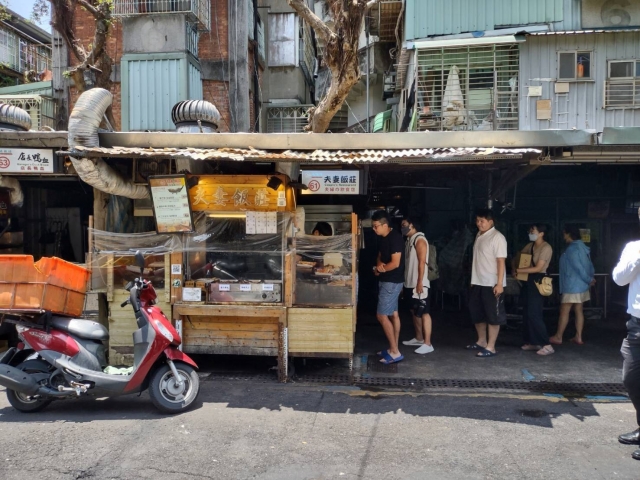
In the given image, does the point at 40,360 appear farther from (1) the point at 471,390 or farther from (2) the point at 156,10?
(2) the point at 156,10

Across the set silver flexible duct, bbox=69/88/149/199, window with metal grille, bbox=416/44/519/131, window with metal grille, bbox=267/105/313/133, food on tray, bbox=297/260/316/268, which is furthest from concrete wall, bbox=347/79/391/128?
silver flexible duct, bbox=69/88/149/199

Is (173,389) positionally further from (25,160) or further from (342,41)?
(342,41)

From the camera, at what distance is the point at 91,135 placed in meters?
6.03

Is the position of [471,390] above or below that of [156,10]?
below

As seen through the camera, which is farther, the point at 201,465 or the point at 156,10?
the point at 156,10

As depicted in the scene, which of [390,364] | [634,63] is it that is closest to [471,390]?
[390,364]

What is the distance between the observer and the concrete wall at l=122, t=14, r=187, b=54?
12035 millimetres

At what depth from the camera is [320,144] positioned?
621cm

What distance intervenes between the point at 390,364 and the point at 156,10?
34.4ft

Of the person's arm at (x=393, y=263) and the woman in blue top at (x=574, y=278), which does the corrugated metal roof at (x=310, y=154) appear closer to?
the person's arm at (x=393, y=263)

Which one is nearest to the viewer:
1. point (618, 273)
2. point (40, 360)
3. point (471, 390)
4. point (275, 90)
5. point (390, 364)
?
point (618, 273)

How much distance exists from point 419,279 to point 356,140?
2198 mm

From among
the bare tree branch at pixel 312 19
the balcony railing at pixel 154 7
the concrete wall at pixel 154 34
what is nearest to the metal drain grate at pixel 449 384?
the bare tree branch at pixel 312 19

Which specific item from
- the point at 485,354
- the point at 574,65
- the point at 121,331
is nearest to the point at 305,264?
the point at 121,331
